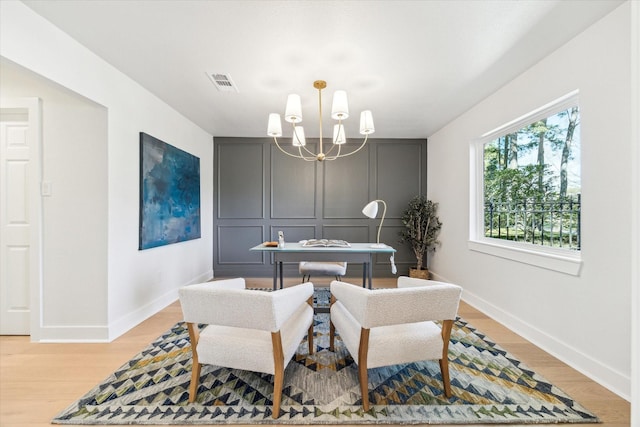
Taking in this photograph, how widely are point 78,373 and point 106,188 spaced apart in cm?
142

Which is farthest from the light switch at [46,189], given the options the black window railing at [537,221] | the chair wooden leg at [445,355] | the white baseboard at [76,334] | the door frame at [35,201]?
the black window railing at [537,221]

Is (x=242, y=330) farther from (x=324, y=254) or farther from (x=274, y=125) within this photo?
(x=274, y=125)

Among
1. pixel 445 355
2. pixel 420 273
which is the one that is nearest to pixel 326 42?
pixel 445 355

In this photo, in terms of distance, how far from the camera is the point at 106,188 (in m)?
2.30

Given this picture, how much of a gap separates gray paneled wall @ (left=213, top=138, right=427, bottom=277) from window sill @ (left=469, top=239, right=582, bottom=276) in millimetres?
1793

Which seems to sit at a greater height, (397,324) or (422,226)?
(422,226)

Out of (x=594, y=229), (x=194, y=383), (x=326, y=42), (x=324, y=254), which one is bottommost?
(x=194, y=383)

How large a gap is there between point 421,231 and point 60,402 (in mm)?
4289

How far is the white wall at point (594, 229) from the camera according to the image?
164 cm

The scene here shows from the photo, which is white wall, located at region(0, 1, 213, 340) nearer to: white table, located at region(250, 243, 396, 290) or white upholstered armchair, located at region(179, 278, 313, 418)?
white table, located at region(250, 243, 396, 290)

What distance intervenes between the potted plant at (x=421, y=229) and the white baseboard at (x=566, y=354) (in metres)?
1.32

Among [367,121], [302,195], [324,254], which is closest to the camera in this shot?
[367,121]

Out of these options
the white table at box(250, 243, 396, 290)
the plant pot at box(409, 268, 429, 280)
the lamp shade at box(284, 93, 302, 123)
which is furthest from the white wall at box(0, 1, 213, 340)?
the plant pot at box(409, 268, 429, 280)

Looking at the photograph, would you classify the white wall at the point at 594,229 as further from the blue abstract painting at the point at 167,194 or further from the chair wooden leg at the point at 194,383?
the blue abstract painting at the point at 167,194
